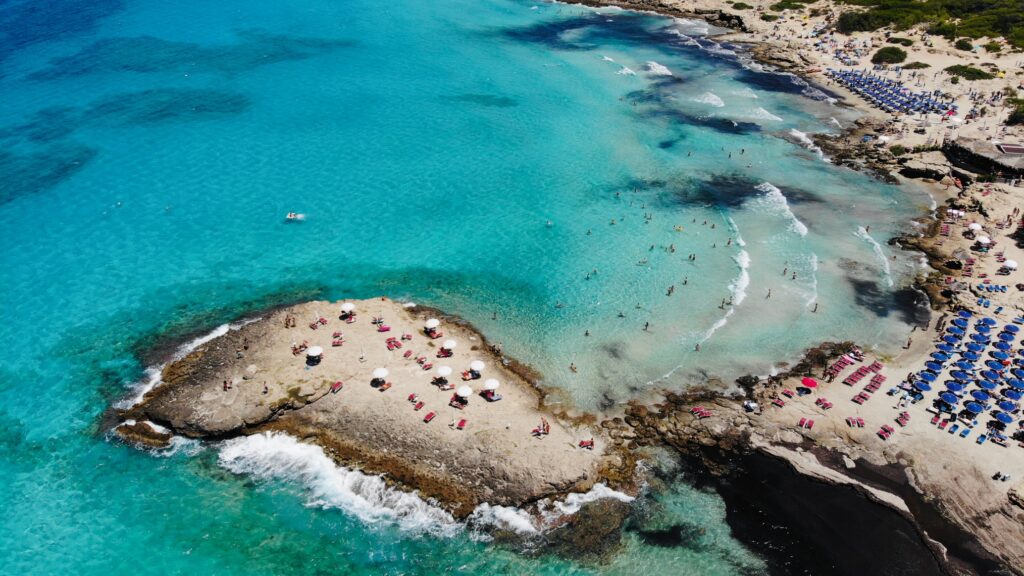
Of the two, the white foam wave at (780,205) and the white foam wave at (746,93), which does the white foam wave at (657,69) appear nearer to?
the white foam wave at (746,93)

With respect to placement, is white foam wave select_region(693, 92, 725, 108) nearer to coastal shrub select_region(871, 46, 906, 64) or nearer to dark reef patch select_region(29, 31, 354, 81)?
coastal shrub select_region(871, 46, 906, 64)

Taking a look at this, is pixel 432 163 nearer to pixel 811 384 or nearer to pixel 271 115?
pixel 271 115

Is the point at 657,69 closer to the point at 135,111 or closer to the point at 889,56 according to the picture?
the point at 889,56

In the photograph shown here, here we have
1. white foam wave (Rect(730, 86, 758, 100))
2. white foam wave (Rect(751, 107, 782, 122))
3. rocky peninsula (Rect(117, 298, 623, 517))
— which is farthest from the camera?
white foam wave (Rect(730, 86, 758, 100))

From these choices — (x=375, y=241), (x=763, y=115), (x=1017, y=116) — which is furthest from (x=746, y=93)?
(x=375, y=241)

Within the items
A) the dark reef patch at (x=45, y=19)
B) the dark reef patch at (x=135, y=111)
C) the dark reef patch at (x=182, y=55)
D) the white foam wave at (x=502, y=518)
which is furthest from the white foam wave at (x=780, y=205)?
the dark reef patch at (x=45, y=19)

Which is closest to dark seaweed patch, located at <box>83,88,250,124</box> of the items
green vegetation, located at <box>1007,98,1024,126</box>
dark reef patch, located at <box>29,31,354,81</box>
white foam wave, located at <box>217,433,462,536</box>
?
dark reef patch, located at <box>29,31,354,81</box>
